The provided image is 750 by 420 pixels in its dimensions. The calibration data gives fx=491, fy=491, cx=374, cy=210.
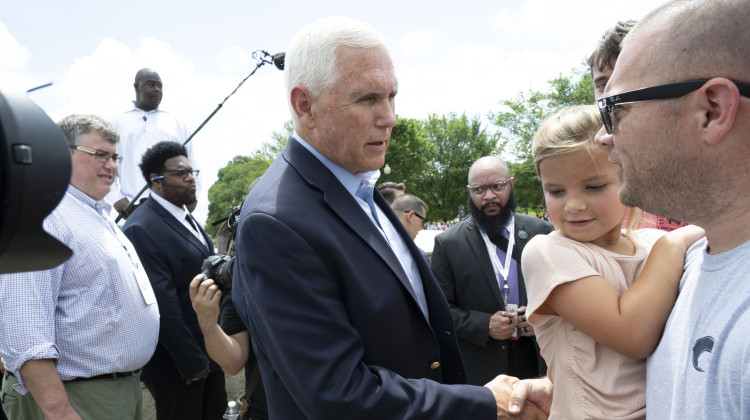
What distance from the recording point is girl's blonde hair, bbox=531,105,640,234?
69.3 inches

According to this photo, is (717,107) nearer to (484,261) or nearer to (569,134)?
(569,134)

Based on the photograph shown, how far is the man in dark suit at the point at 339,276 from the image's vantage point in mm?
1545

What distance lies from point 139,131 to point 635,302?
21.1ft

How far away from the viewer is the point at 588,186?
1.80 metres

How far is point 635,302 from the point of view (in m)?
1.49

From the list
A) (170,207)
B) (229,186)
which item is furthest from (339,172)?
(229,186)

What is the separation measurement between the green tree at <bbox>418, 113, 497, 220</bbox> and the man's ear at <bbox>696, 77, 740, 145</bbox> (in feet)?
153

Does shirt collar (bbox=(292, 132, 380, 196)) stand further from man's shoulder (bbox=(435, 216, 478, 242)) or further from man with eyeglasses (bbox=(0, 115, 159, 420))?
man's shoulder (bbox=(435, 216, 478, 242))

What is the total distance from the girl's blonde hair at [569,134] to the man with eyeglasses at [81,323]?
8.40ft

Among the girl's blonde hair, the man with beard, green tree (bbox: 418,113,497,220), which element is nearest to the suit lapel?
the man with beard

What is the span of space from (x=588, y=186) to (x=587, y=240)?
20 centimetres

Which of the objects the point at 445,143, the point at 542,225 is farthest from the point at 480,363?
the point at 445,143

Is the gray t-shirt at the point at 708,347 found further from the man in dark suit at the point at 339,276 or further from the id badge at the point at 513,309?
the id badge at the point at 513,309

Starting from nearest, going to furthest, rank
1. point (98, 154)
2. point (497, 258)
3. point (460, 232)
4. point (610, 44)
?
point (610, 44) < point (98, 154) < point (497, 258) < point (460, 232)
